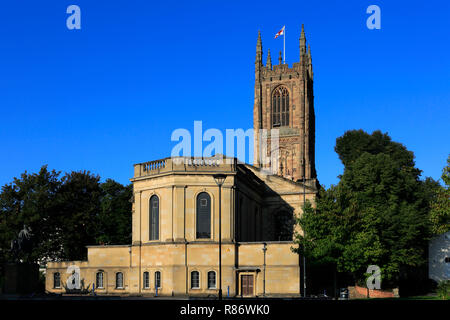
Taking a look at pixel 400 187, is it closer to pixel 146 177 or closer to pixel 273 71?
pixel 146 177

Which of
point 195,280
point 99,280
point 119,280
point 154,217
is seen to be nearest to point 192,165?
point 154,217

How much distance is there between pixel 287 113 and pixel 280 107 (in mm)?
1856

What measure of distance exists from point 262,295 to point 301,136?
54255 mm

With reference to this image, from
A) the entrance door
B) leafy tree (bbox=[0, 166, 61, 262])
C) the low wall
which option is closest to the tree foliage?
leafy tree (bbox=[0, 166, 61, 262])

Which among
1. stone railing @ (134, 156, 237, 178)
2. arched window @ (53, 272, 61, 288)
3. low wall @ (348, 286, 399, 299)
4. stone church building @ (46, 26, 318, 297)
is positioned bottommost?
low wall @ (348, 286, 399, 299)

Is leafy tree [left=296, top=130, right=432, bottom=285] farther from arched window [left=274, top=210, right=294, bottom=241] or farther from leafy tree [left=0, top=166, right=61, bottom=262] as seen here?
leafy tree [left=0, top=166, right=61, bottom=262]

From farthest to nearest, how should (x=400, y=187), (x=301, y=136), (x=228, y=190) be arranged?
(x=301, y=136) < (x=400, y=187) < (x=228, y=190)

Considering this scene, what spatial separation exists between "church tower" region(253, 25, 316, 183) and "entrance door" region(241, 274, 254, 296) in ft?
157

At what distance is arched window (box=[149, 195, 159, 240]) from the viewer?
4809 centimetres

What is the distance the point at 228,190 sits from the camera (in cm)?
4800

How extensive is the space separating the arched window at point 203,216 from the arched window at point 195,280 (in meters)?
3.09

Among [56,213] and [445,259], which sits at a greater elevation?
[56,213]
